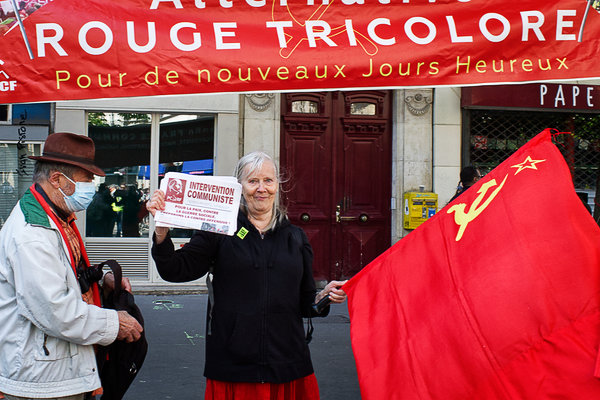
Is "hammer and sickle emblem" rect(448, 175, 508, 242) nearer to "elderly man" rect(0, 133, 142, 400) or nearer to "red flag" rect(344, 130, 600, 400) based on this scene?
"red flag" rect(344, 130, 600, 400)

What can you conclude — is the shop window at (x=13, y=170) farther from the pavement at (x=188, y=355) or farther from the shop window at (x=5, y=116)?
the pavement at (x=188, y=355)

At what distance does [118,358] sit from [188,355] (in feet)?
12.8

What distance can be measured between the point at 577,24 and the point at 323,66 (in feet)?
3.72

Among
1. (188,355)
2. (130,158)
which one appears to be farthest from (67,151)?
(130,158)

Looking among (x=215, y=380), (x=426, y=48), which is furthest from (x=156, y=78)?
(x=215, y=380)

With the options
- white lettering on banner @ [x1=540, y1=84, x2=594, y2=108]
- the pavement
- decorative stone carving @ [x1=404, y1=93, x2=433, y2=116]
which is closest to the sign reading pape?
the pavement

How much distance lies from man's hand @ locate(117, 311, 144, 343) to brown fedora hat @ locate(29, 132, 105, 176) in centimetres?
70

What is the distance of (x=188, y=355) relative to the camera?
6.82m

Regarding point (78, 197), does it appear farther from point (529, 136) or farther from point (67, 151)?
point (529, 136)

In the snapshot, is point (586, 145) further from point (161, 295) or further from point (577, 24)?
point (577, 24)

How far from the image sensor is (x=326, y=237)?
11.2 m

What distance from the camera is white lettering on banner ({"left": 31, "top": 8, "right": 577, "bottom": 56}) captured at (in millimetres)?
2674

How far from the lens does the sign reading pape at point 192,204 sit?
2725 millimetres

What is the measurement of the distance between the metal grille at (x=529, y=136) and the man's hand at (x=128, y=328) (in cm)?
941
